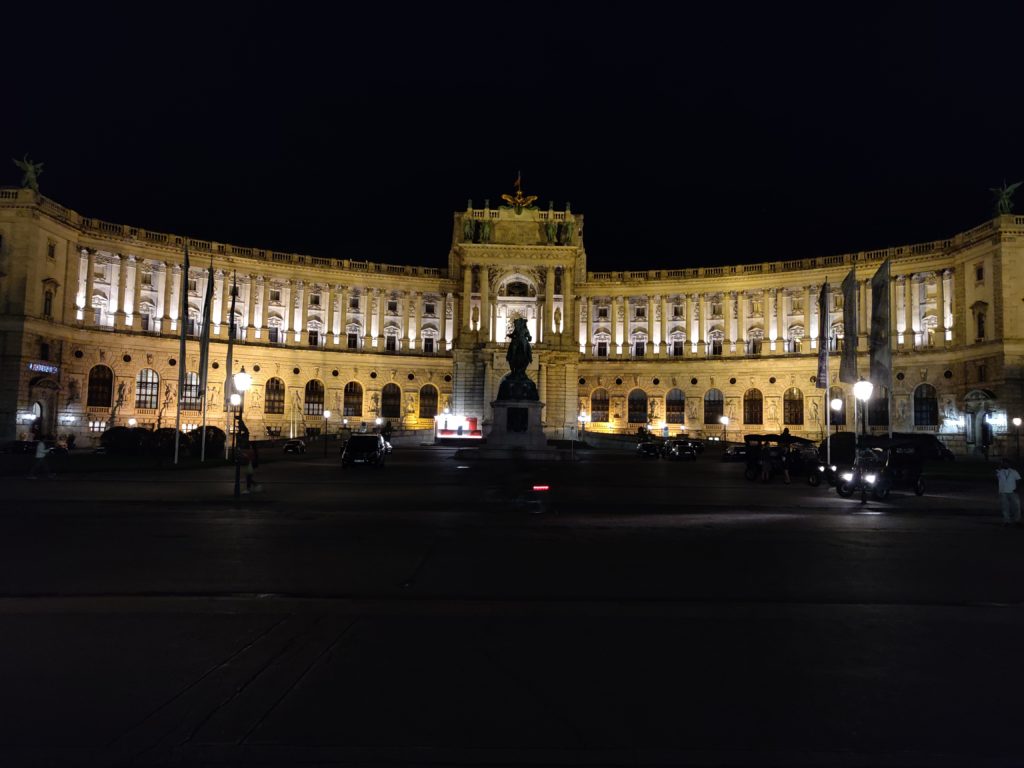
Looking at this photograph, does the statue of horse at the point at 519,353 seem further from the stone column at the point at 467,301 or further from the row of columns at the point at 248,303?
the stone column at the point at 467,301

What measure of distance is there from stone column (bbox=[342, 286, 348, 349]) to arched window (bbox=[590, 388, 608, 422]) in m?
32.7

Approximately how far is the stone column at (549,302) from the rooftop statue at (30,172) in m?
54.9

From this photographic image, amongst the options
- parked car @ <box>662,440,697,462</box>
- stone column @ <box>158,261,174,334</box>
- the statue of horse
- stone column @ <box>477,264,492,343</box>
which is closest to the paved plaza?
the statue of horse

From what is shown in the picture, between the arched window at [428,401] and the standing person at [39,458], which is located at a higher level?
the arched window at [428,401]

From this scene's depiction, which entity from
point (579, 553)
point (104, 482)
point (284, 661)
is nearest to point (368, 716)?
point (284, 661)

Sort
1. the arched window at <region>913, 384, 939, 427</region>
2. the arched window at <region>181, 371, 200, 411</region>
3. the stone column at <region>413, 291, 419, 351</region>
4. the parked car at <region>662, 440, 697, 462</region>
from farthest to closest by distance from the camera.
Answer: the stone column at <region>413, 291, 419, 351</region>
the arched window at <region>181, 371, 200, 411</region>
the arched window at <region>913, 384, 939, 427</region>
the parked car at <region>662, 440, 697, 462</region>

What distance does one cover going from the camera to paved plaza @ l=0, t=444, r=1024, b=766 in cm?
569

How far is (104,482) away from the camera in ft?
98.5

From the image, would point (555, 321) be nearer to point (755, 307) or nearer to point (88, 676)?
point (755, 307)

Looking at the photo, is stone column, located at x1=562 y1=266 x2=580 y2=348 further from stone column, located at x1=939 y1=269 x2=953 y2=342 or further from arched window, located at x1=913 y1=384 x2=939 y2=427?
stone column, located at x1=939 y1=269 x2=953 y2=342

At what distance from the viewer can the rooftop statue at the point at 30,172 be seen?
6869 cm

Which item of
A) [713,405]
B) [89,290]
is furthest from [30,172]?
[713,405]

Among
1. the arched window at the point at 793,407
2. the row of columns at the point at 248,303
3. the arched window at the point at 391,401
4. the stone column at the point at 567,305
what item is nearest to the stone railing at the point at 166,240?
the row of columns at the point at 248,303

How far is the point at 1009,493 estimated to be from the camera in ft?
63.4
